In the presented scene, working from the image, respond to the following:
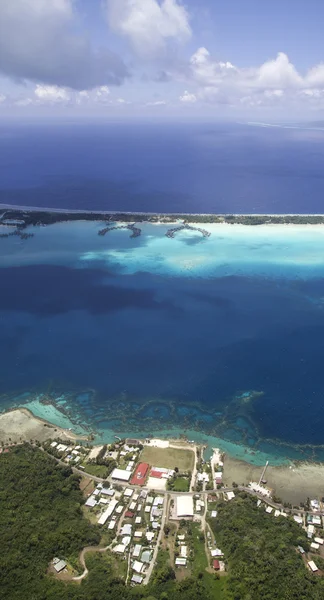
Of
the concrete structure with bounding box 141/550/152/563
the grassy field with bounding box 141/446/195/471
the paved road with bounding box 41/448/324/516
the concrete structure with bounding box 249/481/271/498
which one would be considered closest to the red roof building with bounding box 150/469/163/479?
the grassy field with bounding box 141/446/195/471

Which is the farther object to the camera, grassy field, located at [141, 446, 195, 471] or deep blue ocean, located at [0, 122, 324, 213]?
deep blue ocean, located at [0, 122, 324, 213]

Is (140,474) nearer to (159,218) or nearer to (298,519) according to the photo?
(298,519)

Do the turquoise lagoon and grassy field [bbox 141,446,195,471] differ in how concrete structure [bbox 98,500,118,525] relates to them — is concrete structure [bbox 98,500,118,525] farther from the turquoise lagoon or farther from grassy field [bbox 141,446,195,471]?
the turquoise lagoon

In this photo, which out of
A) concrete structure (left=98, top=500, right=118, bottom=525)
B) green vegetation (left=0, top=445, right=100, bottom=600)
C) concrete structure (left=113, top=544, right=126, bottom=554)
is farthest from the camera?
concrete structure (left=98, top=500, right=118, bottom=525)

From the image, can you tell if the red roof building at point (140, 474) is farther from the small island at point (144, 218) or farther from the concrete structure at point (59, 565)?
the small island at point (144, 218)

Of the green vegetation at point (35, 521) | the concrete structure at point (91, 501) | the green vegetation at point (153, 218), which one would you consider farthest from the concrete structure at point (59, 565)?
the green vegetation at point (153, 218)
